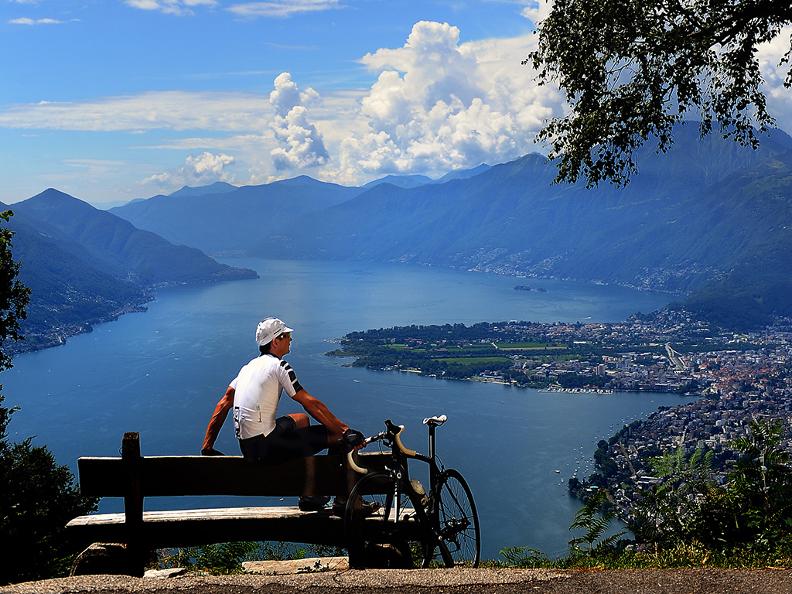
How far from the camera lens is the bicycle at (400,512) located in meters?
5.93

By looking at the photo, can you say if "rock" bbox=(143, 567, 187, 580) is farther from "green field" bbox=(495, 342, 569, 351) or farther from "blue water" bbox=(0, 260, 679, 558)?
"green field" bbox=(495, 342, 569, 351)

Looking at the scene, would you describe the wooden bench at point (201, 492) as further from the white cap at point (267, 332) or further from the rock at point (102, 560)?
the white cap at point (267, 332)

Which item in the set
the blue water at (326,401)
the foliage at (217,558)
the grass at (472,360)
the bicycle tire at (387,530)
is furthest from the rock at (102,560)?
the grass at (472,360)

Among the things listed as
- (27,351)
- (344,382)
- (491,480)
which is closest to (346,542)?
(491,480)

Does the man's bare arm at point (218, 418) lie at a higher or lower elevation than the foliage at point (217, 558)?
higher

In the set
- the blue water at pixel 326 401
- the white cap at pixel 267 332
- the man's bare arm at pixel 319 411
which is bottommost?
the blue water at pixel 326 401

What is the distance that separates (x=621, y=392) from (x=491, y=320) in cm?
5093

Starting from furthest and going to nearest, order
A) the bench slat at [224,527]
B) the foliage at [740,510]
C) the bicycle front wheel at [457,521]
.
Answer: the foliage at [740,510] → the bicycle front wheel at [457,521] → the bench slat at [224,527]

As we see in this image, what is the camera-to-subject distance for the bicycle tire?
235 inches

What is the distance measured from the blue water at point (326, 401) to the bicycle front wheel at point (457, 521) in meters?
25.0

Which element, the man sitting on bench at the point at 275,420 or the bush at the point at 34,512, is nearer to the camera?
the man sitting on bench at the point at 275,420

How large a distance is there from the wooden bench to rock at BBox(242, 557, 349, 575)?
245mm

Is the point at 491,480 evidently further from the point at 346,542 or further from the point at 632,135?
the point at 346,542

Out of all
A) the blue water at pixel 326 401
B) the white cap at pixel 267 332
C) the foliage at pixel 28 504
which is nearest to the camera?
the white cap at pixel 267 332
